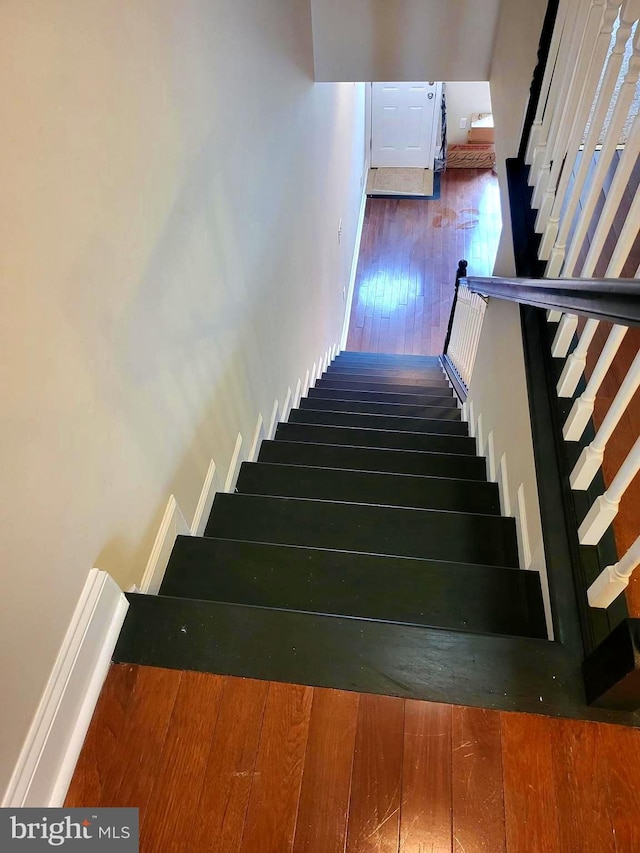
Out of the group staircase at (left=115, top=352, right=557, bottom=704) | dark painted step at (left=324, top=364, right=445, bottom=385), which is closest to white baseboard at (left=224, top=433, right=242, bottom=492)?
staircase at (left=115, top=352, right=557, bottom=704)

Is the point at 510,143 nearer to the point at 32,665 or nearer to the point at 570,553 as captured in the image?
the point at 570,553

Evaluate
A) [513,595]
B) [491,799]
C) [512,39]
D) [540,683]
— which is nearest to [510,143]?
[512,39]

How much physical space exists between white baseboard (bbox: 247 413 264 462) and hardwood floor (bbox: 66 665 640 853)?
127cm

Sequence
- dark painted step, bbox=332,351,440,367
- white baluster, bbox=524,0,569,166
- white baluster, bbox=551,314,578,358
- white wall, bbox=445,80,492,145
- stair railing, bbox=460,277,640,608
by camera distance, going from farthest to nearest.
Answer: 1. white wall, bbox=445,80,492,145
2. dark painted step, bbox=332,351,440,367
3. white baluster, bbox=524,0,569,166
4. white baluster, bbox=551,314,578,358
5. stair railing, bbox=460,277,640,608

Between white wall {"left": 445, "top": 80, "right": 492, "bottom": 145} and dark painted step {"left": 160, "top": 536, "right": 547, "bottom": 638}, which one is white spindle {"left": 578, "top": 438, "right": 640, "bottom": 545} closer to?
dark painted step {"left": 160, "top": 536, "right": 547, "bottom": 638}

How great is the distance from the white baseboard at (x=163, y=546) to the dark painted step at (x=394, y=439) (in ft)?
3.83

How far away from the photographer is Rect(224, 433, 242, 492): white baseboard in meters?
2.05

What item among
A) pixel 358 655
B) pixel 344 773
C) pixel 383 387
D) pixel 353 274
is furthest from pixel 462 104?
pixel 344 773

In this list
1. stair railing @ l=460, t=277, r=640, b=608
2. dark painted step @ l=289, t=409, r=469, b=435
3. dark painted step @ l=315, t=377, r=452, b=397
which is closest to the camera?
stair railing @ l=460, t=277, r=640, b=608

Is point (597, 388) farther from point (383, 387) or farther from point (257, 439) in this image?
point (383, 387)

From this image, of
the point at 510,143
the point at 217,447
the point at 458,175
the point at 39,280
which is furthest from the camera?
the point at 458,175

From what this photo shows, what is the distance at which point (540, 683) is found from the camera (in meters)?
1.14

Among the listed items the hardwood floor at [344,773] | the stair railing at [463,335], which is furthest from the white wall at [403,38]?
the hardwood floor at [344,773]

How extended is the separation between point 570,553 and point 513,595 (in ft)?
0.69
